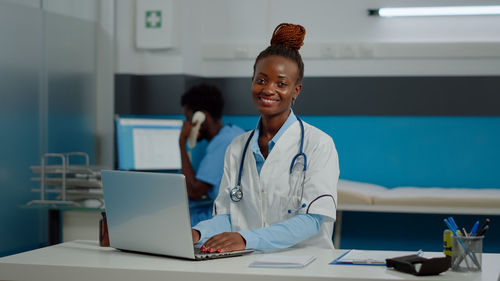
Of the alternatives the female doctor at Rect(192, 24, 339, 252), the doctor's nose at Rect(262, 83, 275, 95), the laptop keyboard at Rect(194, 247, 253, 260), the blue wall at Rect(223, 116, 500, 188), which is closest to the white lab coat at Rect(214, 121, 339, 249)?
the female doctor at Rect(192, 24, 339, 252)

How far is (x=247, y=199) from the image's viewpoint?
2004 mm

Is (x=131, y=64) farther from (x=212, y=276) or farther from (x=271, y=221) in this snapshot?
(x=212, y=276)

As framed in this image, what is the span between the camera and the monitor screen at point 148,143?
372cm

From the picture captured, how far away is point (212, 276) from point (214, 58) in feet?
9.91

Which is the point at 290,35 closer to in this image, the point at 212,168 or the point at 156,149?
the point at 212,168

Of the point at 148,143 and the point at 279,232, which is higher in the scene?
the point at 148,143

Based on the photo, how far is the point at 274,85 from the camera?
2.04 meters

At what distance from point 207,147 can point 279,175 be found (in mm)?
1541

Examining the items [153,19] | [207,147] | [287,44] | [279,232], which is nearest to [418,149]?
[207,147]

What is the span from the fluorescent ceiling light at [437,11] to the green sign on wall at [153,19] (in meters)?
1.37

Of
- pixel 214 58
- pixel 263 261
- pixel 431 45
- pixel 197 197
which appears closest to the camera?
pixel 263 261

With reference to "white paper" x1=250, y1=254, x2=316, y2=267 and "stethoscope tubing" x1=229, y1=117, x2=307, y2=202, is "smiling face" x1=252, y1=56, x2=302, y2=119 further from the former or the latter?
"white paper" x1=250, y1=254, x2=316, y2=267

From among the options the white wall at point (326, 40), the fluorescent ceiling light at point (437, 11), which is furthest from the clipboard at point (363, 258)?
the fluorescent ceiling light at point (437, 11)

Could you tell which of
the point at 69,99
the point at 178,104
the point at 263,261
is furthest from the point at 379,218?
the point at 263,261
